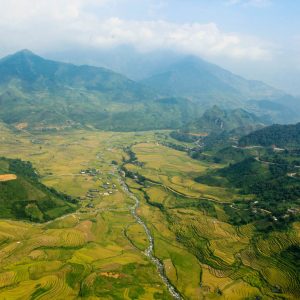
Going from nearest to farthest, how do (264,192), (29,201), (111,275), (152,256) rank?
(111,275) → (152,256) → (29,201) → (264,192)

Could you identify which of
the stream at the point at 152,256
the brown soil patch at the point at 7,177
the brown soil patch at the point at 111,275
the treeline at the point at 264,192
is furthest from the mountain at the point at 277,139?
the brown soil patch at the point at 111,275

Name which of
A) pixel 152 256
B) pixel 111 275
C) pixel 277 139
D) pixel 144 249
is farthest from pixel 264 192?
pixel 277 139

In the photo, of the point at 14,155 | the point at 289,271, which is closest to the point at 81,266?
the point at 289,271

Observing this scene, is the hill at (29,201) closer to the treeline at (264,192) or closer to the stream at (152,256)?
the stream at (152,256)

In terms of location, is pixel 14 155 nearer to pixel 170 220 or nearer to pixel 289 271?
pixel 170 220

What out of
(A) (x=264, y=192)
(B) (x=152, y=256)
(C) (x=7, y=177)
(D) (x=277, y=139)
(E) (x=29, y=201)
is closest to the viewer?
(B) (x=152, y=256)

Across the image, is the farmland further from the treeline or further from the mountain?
the mountain

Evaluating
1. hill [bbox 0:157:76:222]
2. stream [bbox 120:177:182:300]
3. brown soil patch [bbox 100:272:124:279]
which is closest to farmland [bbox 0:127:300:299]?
brown soil patch [bbox 100:272:124:279]

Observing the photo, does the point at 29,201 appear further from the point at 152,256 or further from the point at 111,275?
the point at 111,275
